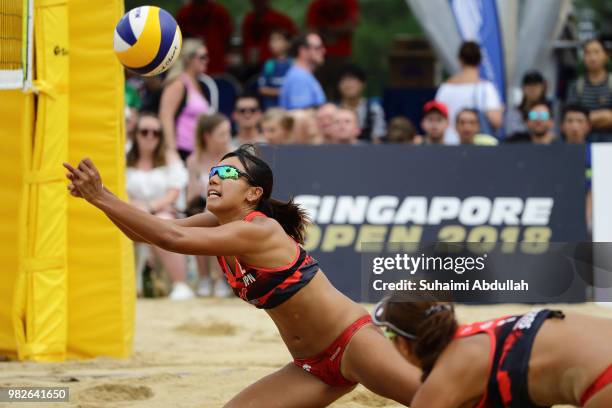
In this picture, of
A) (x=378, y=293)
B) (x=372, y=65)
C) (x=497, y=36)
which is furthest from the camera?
(x=372, y=65)

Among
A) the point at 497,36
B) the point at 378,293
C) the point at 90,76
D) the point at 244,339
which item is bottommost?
the point at 244,339

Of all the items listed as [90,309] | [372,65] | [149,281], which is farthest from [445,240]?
[372,65]

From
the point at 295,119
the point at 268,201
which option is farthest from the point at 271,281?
the point at 295,119

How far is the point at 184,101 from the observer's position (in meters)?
11.0

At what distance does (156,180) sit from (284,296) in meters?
5.56

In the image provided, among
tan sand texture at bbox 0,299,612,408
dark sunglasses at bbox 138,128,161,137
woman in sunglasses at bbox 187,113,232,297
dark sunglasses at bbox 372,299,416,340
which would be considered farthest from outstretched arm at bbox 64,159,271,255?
dark sunglasses at bbox 138,128,161,137

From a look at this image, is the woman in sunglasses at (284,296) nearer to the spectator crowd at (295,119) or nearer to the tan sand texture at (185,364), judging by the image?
the tan sand texture at (185,364)

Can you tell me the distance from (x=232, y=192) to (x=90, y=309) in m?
2.47

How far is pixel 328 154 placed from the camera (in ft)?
32.8

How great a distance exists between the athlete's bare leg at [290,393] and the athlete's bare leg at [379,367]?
0.18m

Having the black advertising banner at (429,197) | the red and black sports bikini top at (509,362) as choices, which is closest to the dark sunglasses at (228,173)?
the red and black sports bikini top at (509,362)

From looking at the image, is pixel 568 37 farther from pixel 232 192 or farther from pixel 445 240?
pixel 232 192

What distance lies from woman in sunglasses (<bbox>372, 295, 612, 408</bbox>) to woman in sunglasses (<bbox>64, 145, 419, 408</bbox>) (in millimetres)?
729

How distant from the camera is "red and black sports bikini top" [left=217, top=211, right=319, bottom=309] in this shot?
5.11 metres
